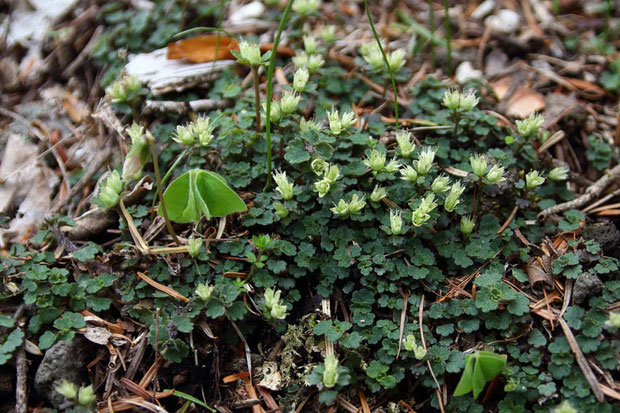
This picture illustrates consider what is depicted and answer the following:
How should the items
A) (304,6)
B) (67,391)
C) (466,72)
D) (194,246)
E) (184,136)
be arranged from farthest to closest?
(466,72) < (304,6) < (184,136) < (194,246) < (67,391)

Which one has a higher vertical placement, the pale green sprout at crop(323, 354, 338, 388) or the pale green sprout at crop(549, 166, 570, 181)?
the pale green sprout at crop(549, 166, 570, 181)

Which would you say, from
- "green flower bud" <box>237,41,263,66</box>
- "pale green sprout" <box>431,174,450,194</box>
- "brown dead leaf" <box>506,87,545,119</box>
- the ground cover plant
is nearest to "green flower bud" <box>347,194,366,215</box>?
the ground cover plant

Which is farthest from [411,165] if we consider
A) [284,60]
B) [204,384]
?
[204,384]

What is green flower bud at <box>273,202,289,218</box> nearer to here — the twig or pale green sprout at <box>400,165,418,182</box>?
pale green sprout at <box>400,165,418,182</box>

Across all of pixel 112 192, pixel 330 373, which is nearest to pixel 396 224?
pixel 330 373

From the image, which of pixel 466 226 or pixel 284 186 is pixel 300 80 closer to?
pixel 284 186

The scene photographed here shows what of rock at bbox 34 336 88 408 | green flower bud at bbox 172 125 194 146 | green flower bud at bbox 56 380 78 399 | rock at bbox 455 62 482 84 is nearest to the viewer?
green flower bud at bbox 56 380 78 399

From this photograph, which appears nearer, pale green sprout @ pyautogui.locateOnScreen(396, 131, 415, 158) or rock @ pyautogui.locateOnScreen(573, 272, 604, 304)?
rock @ pyautogui.locateOnScreen(573, 272, 604, 304)
